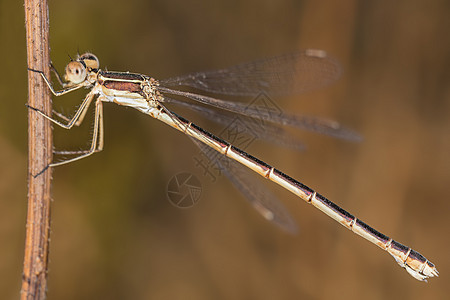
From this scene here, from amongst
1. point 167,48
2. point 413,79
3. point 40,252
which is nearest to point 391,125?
point 413,79

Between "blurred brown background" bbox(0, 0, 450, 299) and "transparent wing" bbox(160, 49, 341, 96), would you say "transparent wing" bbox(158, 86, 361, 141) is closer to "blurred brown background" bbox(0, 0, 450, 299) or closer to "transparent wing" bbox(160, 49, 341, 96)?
"transparent wing" bbox(160, 49, 341, 96)

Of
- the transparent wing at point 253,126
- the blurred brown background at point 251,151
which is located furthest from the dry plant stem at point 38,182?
the transparent wing at point 253,126

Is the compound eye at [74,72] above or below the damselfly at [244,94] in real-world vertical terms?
below

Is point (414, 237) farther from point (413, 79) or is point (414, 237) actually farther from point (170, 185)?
point (170, 185)

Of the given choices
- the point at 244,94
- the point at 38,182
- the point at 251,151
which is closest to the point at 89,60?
the point at 38,182

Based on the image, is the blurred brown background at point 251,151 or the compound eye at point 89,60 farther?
the blurred brown background at point 251,151

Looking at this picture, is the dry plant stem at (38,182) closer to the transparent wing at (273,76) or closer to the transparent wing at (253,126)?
the transparent wing at (273,76)

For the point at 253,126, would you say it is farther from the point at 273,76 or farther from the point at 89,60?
the point at 89,60
